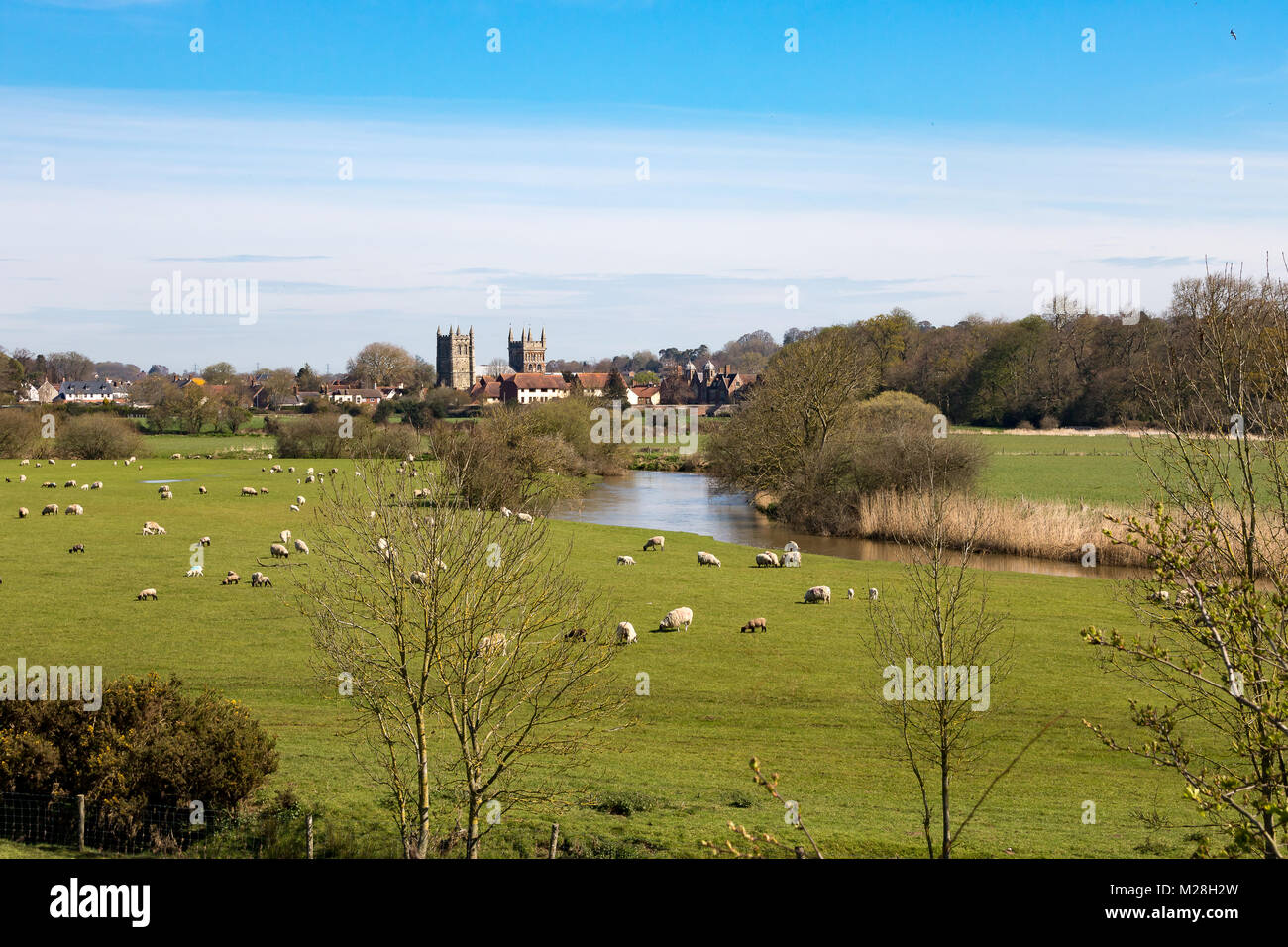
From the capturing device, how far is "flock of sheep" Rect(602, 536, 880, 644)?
24903 millimetres

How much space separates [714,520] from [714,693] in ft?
116

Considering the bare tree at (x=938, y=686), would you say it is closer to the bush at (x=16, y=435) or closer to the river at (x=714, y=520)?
the river at (x=714, y=520)

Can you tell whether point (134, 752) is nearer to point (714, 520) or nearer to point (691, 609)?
point (691, 609)

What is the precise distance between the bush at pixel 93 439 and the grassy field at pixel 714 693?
5483 centimetres

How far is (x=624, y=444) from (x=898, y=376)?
128ft

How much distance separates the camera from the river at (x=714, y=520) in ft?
136

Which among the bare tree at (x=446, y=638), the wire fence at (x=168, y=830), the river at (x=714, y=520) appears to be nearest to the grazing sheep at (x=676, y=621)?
the bare tree at (x=446, y=638)

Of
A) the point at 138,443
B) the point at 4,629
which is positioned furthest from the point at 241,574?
the point at 138,443

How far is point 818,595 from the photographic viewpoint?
101ft
